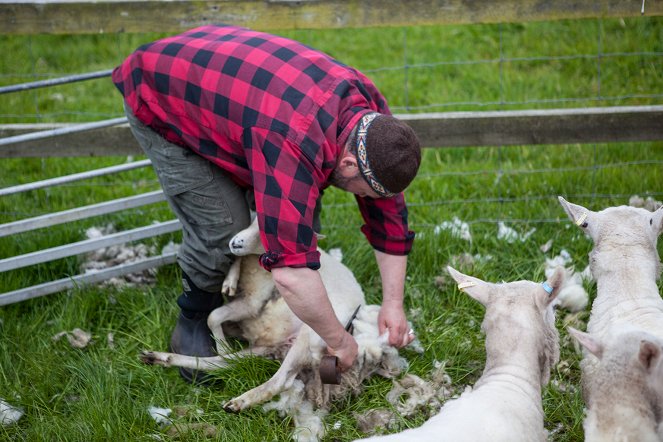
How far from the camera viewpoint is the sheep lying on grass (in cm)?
252

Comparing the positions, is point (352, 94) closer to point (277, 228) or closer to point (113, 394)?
point (277, 228)

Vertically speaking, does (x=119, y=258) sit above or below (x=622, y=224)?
below

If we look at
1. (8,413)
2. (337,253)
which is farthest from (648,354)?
(8,413)

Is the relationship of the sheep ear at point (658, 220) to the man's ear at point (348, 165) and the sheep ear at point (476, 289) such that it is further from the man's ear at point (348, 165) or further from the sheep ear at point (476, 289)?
the man's ear at point (348, 165)

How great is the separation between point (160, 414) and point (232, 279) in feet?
2.39

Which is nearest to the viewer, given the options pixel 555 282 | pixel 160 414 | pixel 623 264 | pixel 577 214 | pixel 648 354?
pixel 648 354

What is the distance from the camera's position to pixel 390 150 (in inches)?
111

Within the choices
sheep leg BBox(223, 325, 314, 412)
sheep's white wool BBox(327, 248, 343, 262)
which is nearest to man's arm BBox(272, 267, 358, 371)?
sheep leg BBox(223, 325, 314, 412)

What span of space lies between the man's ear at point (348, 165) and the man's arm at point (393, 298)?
792 mm

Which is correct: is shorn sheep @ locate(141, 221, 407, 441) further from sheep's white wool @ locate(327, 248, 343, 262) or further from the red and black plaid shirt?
sheep's white wool @ locate(327, 248, 343, 262)

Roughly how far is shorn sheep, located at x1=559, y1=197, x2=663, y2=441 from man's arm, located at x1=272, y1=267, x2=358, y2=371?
1004 mm

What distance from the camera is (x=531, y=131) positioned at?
4.38 m

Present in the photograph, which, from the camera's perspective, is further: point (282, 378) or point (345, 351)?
point (282, 378)

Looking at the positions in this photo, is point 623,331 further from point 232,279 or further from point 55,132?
point 55,132
